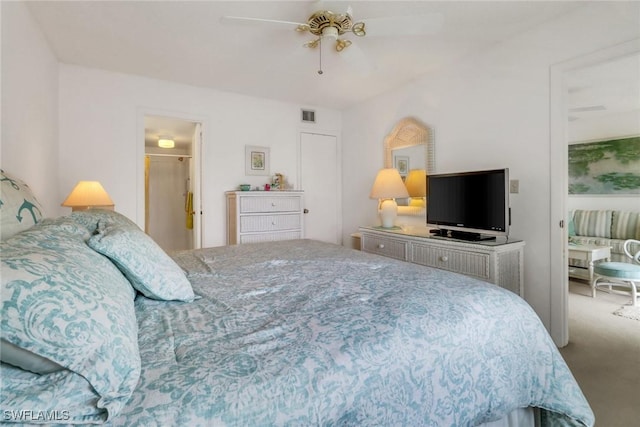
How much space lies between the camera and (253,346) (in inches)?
32.3

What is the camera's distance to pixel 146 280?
1.14 metres

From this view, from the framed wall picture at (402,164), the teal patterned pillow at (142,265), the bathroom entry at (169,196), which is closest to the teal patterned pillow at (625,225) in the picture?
the framed wall picture at (402,164)

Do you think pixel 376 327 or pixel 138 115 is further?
pixel 138 115

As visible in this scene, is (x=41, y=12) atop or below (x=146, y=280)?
atop

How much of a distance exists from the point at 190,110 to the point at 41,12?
1604mm

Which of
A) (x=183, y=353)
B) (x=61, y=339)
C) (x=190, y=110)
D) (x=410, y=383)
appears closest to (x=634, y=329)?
(x=410, y=383)

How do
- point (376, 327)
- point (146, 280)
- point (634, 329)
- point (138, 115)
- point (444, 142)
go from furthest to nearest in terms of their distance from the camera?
1. point (138, 115)
2. point (444, 142)
3. point (634, 329)
4. point (146, 280)
5. point (376, 327)

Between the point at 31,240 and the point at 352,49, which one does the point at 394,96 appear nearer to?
the point at 352,49

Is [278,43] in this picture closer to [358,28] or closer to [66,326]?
[358,28]

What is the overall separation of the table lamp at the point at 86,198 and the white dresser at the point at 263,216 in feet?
4.51

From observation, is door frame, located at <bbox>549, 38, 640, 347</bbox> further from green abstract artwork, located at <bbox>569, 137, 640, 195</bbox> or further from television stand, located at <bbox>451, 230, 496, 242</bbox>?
green abstract artwork, located at <bbox>569, 137, 640, 195</bbox>

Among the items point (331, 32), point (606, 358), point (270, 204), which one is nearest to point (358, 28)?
point (331, 32)

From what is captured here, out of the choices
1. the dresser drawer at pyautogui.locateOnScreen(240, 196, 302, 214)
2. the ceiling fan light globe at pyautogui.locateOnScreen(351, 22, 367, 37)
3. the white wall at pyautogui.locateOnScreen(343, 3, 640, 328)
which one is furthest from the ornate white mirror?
the ceiling fan light globe at pyautogui.locateOnScreen(351, 22, 367, 37)

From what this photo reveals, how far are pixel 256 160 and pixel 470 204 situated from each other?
2803 mm
